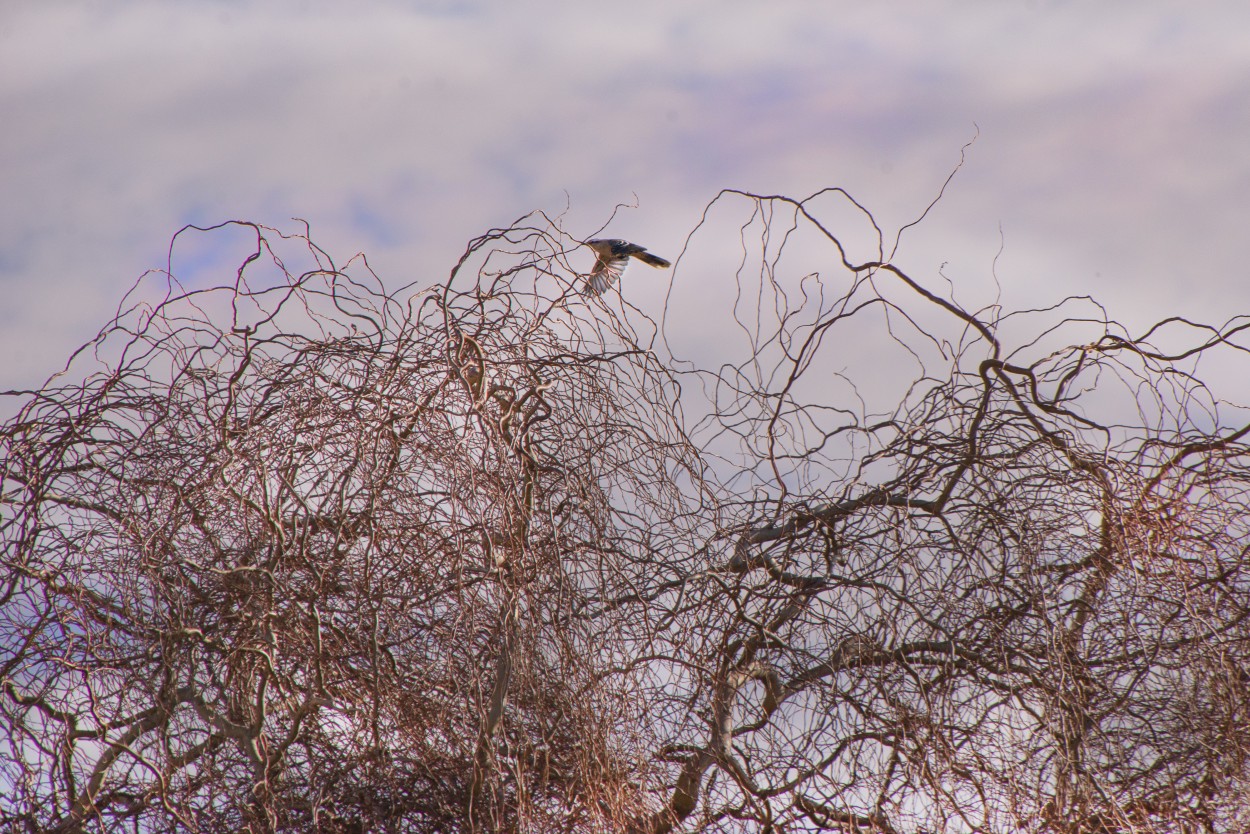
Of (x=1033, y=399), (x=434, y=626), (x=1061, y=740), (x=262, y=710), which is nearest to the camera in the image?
(x=262, y=710)

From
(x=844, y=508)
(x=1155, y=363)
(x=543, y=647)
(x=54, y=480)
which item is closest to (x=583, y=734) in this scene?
(x=543, y=647)

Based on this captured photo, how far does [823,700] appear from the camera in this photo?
3.34m

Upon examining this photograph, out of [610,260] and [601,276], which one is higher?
[610,260]

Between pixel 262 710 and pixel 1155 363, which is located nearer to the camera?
pixel 262 710

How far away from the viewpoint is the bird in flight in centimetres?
332

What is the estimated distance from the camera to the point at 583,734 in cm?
291

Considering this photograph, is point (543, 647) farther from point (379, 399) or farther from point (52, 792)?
point (52, 792)

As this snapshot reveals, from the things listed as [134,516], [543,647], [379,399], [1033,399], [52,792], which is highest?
[1033,399]

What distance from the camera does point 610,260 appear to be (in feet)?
12.6

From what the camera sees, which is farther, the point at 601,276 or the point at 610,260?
the point at 610,260

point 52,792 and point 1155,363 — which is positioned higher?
point 1155,363

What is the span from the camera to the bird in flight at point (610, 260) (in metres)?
3.32

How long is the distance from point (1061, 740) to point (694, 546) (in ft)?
3.51

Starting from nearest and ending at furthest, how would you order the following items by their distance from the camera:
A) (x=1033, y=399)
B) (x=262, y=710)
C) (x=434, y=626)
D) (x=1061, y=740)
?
(x=262, y=710)
(x=1061, y=740)
(x=434, y=626)
(x=1033, y=399)
